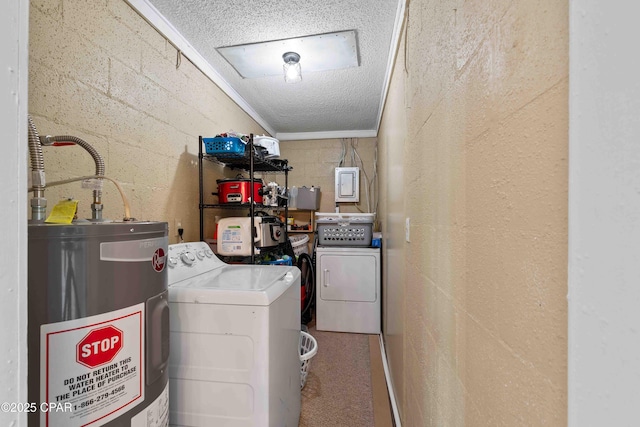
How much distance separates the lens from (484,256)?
1.80 feet

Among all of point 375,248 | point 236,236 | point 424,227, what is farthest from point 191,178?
point 375,248

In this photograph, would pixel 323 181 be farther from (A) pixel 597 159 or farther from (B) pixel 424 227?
(A) pixel 597 159

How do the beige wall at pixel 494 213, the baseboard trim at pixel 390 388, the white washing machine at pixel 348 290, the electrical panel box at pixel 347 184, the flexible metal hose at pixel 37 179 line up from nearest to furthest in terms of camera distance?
the beige wall at pixel 494 213, the flexible metal hose at pixel 37 179, the baseboard trim at pixel 390 388, the white washing machine at pixel 348 290, the electrical panel box at pixel 347 184

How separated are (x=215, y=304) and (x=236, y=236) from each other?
99 centimetres

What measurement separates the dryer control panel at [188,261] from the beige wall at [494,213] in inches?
44.5

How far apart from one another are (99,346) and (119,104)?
3.92ft

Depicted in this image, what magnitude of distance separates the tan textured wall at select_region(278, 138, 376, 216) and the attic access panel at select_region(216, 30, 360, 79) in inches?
63.0

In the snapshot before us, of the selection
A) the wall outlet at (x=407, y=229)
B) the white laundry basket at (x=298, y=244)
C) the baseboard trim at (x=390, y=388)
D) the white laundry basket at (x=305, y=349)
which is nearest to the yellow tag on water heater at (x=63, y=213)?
the wall outlet at (x=407, y=229)

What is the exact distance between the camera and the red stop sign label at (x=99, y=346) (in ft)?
1.97

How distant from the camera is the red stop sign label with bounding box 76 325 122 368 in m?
0.60

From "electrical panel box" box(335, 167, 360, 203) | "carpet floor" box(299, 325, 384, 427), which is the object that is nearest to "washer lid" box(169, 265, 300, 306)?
"carpet floor" box(299, 325, 384, 427)

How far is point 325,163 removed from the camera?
370cm

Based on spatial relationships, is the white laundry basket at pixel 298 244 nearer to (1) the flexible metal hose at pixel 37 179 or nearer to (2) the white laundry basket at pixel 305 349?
(2) the white laundry basket at pixel 305 349

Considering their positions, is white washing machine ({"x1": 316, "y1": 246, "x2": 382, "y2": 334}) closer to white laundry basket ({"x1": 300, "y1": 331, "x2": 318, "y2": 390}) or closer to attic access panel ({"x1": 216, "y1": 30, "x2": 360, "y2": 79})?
white laundry basket ({"x1": 300, "y1": 331, "x2": 318, "y2": 390})
